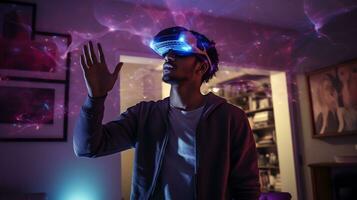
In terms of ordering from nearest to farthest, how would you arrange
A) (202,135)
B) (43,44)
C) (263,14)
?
(202,135) < (43,44) < (263,14)

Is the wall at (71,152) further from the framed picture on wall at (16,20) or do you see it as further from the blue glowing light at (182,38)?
the blue glowing light at (182,38)

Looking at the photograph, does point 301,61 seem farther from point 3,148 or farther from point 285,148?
point 3,148

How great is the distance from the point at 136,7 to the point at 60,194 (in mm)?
1462

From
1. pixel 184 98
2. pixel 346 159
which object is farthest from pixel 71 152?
pixel 346 159

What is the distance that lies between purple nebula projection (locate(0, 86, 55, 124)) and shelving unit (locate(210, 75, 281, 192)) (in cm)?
280

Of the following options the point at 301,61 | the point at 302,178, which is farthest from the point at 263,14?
the point at 302,178

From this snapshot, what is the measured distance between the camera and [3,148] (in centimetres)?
199

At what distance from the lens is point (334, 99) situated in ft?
9.16

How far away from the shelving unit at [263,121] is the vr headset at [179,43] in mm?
3232

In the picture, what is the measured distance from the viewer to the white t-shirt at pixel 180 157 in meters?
0.89

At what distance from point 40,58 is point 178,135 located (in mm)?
1542

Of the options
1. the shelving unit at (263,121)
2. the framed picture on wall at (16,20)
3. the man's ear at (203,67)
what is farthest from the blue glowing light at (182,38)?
the shelving unit at (263,121)

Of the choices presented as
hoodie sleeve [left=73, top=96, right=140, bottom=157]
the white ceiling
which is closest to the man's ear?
hoodie sleeve [left=73, top=96, right=140, bottom=157]

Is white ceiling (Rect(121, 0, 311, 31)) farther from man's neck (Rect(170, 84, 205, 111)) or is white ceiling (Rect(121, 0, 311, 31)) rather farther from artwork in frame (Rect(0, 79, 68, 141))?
man's neck (Rect(170, 84, 205, 111))
